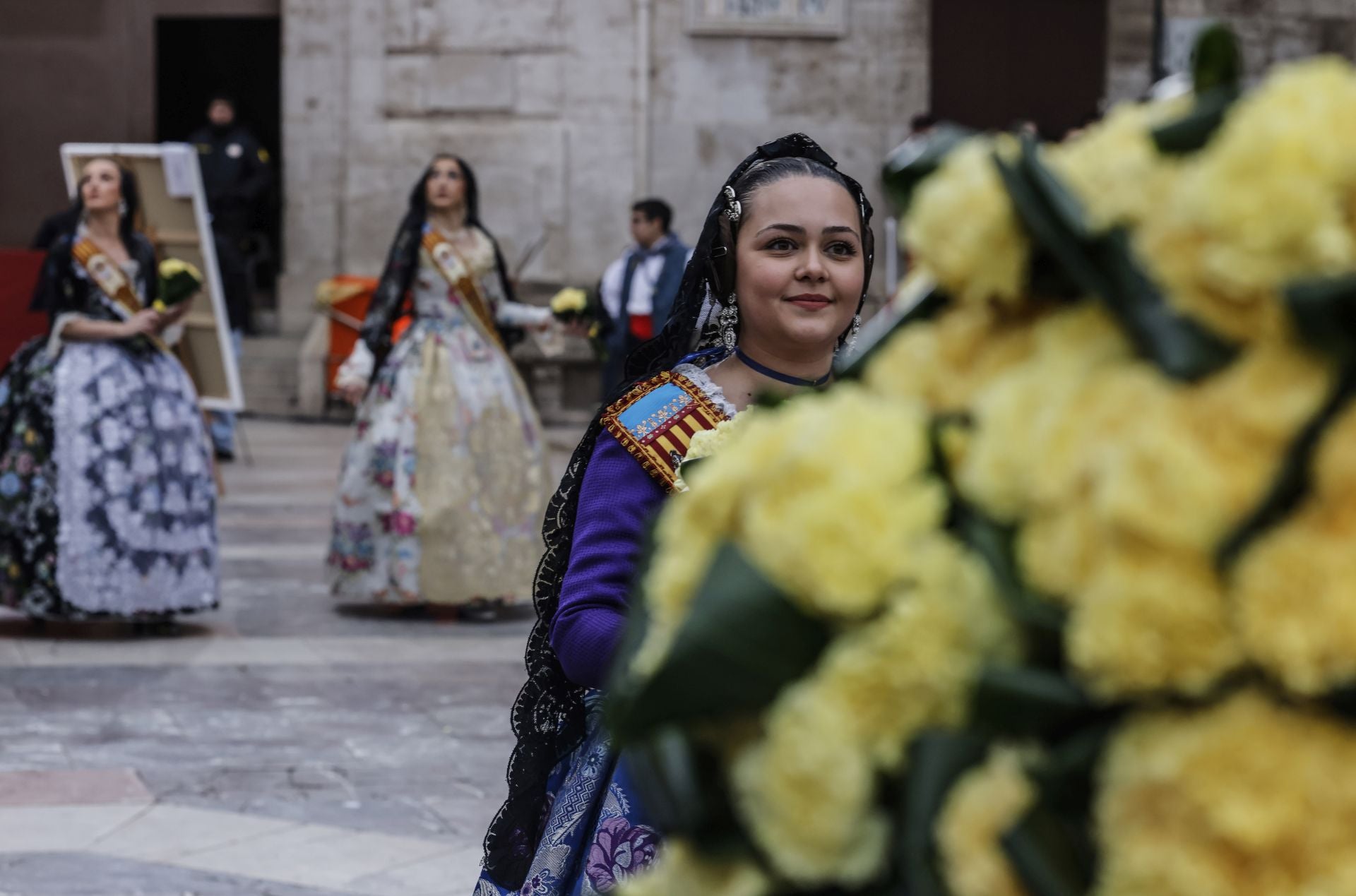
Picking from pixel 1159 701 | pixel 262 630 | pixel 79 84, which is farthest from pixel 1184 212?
pixel 79 84

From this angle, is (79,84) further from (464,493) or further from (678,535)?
(678,535)

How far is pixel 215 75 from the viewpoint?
22.6 m

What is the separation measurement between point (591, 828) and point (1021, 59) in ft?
55.6

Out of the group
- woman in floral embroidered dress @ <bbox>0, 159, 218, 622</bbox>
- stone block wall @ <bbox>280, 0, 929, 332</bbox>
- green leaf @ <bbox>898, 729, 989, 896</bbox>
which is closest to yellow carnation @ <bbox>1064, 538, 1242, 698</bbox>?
green leaf @ <bbox>898, 729, 989, 896</bbox>

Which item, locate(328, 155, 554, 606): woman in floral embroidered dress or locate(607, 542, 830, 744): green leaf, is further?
locate(328, 155, 554, 606): woman in floral embroidered dress

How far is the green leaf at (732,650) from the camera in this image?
1.15 metres

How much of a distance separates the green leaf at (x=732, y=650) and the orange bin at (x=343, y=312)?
1545cm

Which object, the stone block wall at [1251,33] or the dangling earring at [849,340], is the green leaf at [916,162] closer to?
the dangling earring at [849,340]

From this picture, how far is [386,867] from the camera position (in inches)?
194

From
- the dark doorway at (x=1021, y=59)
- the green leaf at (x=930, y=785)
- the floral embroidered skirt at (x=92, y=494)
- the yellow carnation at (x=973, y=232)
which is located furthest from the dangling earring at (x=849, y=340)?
the dark doorway at (x=1021, y=59)

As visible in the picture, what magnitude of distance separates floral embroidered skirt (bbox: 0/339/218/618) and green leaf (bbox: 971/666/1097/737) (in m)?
7.41

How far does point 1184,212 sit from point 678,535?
1.21 ft

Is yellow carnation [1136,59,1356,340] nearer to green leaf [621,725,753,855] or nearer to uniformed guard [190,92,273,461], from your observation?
green leaf [621,725,753,855]

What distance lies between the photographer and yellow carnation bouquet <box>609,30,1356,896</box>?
1021 millimetres
